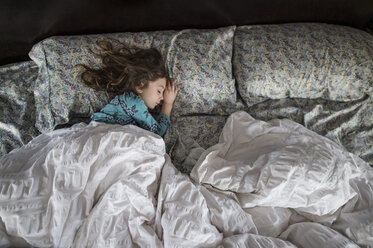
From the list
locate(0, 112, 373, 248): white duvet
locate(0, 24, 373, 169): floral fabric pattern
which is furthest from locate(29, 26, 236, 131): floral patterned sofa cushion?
locate(0, 112, 373, 248): white duvet

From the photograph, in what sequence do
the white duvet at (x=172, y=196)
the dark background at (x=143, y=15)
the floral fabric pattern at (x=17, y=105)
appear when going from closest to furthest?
1. the white duvet at (x=172, y=196)
2. the floral fabric pattern at (x=17, y=105)
3. the dark background at (x=143, y=15)

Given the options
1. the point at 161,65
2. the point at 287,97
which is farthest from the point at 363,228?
the point at 161,65

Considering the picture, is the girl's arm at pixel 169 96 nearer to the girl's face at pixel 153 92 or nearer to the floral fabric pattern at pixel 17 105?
the girl's face at pixel 153 92

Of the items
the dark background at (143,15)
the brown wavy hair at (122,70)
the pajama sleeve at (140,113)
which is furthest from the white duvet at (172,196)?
the dark background at (143,15)

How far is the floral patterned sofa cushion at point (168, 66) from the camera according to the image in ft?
4.31

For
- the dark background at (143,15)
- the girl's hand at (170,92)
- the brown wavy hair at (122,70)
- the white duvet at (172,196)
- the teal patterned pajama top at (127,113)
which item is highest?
the dark background at (143,15)

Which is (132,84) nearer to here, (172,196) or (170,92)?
(170,92)

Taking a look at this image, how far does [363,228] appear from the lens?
873mm

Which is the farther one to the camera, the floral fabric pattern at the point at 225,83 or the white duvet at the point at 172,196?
the floral fabric pattern at the point at 225,83

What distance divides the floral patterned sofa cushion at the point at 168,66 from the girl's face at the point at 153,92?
9cm

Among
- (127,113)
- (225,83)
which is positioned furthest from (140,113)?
(225,83)

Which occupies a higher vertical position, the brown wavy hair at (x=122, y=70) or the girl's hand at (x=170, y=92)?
the brown wavy hair at (x=122, y=70)

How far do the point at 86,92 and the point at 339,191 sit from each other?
1.18 meters

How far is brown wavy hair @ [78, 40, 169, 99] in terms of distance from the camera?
4.12 feet
